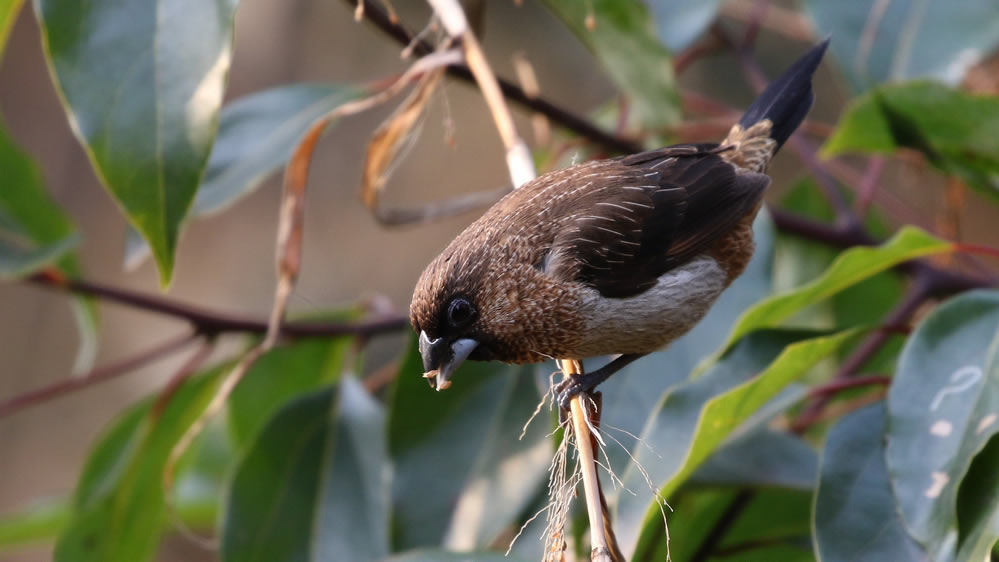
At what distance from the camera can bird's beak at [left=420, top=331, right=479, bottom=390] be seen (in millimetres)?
1764

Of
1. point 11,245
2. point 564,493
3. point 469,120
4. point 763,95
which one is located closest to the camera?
point 564,493

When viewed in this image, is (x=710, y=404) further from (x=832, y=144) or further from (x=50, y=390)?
(x=50, y=390)

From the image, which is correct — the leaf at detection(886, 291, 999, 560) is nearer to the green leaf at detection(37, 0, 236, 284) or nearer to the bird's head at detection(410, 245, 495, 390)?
the bird's head at detection(410, 245, 495, 390)

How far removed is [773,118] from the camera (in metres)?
2.18

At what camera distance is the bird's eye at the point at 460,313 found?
175cm

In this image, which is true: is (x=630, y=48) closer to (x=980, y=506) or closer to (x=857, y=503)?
(x=857, y=503)

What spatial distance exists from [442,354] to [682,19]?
1.43 meters

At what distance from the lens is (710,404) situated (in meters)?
1.64

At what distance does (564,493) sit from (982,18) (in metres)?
2.09

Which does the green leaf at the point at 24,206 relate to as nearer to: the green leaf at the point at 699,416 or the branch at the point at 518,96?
the branch at the point at 518,96

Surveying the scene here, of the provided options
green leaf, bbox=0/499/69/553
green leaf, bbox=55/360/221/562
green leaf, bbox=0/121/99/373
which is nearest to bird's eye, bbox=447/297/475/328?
green leaf, bbox=55/360/221/562

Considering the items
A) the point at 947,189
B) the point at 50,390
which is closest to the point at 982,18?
the point at 947,189

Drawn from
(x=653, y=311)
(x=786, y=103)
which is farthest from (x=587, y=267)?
(x=786, y=103)

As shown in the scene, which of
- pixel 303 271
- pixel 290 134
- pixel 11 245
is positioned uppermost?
pixel 290 134
